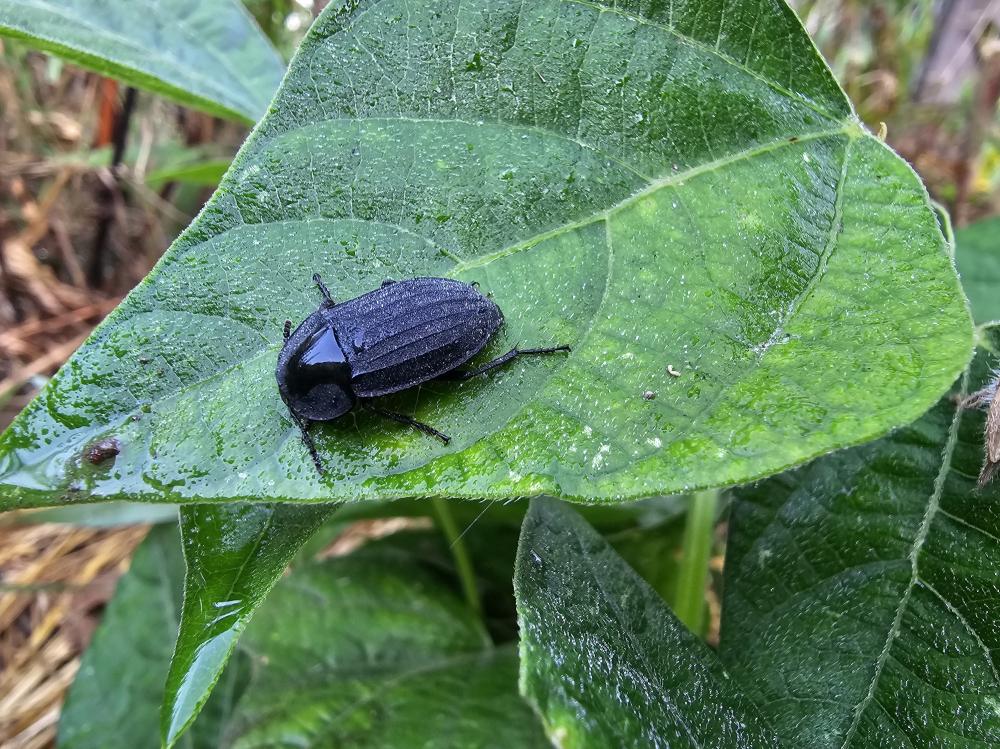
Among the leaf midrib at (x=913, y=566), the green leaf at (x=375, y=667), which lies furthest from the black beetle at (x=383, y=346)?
the green leaf at (x=375, y=667)

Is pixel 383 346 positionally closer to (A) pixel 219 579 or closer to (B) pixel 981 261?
(A) pixel 219 579

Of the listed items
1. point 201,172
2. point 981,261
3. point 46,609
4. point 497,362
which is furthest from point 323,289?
point 46,609

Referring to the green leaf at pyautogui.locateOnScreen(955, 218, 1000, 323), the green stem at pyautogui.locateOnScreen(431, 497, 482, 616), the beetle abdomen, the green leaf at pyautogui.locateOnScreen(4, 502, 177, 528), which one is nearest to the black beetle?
the beetle abdomen

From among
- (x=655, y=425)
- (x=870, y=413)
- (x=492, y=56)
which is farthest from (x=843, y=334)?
(x=492, y=56)

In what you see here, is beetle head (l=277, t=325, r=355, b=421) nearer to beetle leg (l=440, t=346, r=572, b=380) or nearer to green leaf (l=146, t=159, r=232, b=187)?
beetle leg (l=440, t=346, r=572, b=380)

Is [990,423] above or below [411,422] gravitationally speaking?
below

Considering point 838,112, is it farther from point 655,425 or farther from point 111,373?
point 111,373

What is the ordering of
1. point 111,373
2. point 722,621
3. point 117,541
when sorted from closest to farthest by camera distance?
point 111,373, point 722,621, point 117,541
